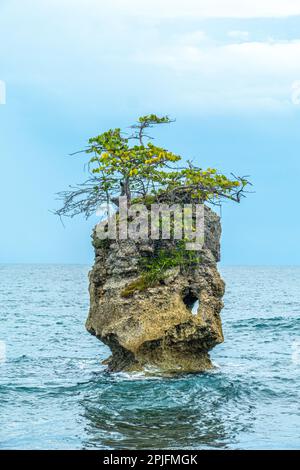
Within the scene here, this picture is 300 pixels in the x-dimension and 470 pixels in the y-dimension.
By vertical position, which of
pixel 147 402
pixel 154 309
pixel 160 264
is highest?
pixel 160 264

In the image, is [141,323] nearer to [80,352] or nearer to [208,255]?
[208,255]

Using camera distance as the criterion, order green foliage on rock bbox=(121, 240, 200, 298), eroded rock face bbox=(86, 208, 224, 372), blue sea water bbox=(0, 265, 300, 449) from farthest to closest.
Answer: green foliage on rock bbox=(121, 240, 200, 298) < eroded rock face bbox=(86, 208, 224, 372) < blue sea water bbox=(0, 265, 300, 449)

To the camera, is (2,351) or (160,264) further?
(2,351)

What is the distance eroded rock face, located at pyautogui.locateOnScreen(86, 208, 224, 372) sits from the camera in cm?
2112

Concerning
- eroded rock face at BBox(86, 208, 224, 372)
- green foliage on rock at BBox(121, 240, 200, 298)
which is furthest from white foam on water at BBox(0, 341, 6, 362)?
green foliage on rock at BBox(121, 240, 200, 298)

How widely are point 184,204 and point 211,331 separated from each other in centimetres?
402

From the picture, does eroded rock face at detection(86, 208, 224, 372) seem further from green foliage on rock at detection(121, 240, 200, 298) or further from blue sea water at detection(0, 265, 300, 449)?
blue sea water at detection(0, 265, 300, 449)

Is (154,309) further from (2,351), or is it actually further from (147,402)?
(2,351)

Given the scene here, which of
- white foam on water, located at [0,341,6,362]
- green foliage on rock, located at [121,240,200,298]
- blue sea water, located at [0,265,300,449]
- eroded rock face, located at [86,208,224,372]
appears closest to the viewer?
blue sea water, located at [0,265,300,449]

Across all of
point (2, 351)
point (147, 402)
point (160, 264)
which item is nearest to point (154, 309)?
point (160, 264)

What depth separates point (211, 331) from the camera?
21.7 meters

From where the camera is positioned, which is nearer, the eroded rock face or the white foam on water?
the eroded rock face

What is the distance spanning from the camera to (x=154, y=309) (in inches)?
836
